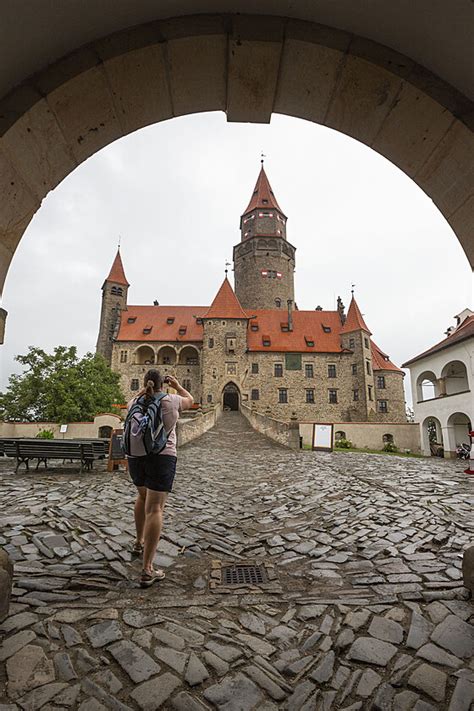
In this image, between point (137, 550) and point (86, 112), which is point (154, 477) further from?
point (86, 112)

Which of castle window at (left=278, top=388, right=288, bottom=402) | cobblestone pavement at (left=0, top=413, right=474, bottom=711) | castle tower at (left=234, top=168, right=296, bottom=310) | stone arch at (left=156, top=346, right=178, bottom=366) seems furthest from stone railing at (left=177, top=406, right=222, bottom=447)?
castle tower at (left=234, top=168, right=296, bottom=310)

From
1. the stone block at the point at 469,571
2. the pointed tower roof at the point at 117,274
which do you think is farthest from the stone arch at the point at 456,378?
the pointed tower roof at the point at 117,274

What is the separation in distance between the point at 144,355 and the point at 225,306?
1082 centimetres

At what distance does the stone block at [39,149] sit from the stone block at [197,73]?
0.85 metres

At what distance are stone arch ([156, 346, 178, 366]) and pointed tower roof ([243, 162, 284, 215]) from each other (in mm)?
25005

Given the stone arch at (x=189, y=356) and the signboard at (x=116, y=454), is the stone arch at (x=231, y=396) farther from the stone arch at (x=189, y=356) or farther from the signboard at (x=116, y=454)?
the signboard at (x=116, y=454)

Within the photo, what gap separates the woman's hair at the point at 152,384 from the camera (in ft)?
11.0

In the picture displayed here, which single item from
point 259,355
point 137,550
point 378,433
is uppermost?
point 259,355

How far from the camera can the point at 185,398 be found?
3.57 meters

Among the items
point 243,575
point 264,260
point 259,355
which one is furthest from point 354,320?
point 243,575

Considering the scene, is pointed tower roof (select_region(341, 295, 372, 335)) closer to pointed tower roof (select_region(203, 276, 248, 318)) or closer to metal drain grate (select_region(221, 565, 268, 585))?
pointed tower roof (select_region(203, 276, 248, 318))

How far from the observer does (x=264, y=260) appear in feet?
165

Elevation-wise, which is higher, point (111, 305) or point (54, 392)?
point (111, 305)

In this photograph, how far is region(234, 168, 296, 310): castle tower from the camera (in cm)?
4938
